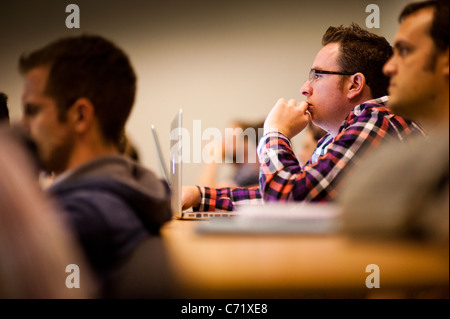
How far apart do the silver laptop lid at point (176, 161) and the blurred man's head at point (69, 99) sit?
0.35m

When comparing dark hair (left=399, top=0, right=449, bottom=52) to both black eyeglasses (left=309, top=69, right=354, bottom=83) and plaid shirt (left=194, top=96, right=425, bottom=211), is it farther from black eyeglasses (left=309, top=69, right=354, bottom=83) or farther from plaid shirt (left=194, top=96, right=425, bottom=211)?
black eyeglasses (left=309, top=69, right=354, bottom=83)

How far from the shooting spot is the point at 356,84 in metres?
1.50

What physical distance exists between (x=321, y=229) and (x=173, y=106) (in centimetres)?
101

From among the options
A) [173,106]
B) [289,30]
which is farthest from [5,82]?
[289,30]

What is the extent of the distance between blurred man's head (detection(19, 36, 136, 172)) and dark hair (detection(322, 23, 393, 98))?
862mm

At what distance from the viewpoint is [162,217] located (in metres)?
0.95

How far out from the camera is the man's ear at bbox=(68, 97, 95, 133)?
888 mm

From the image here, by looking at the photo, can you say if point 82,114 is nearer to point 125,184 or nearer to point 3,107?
point 125,184

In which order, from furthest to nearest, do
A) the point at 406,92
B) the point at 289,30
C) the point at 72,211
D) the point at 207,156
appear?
the point at 207,156 → the point at 289,30 → the point at 406,92 → the point at 72,211

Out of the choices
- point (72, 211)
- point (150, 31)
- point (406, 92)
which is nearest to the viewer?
point (72, 211)

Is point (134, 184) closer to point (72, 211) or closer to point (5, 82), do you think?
point (72, 211)

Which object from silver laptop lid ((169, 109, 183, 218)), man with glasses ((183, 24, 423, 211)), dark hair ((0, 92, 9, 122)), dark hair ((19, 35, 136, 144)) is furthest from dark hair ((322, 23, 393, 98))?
dark hair ((0, 92, 9, 122))

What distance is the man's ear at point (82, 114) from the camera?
2.91 ft

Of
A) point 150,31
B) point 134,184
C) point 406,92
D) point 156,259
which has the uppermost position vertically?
point 150,31
